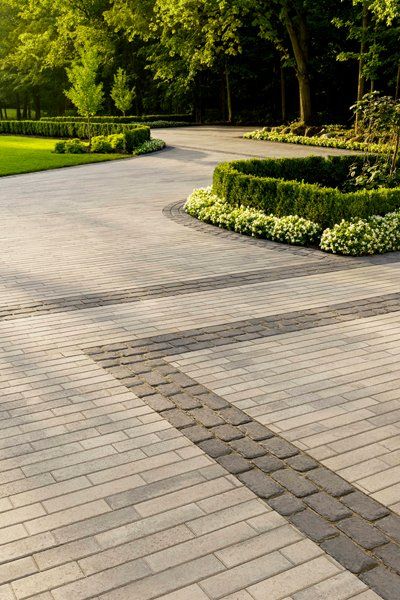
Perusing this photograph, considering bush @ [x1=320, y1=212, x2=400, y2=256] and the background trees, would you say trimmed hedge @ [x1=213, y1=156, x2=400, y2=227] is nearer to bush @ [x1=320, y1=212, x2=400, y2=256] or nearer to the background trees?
bush @ [x1=320, y1=212, x2=400, y2=256]

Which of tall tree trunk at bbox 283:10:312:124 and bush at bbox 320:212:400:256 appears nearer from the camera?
bush at bbox 320:212:400:256

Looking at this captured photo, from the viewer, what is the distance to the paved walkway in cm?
392

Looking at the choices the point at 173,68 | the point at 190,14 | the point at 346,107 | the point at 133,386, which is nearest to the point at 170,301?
the point at 133,386

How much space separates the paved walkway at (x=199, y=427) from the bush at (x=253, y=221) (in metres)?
1.03

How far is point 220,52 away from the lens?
5197 centimetres

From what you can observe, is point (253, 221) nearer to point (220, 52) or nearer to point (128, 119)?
point (128, 119)

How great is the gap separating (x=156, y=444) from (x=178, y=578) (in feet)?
5.15

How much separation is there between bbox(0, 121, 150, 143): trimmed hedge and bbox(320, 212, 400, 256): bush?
68.5 feet

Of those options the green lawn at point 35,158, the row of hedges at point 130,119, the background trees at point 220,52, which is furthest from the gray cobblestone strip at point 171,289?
the row of hedges at point 130,119

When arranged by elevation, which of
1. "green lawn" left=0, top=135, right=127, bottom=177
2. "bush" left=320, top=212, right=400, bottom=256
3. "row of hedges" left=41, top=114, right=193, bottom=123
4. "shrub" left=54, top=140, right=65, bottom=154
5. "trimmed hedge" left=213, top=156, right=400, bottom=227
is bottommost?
"bush" left=320, top=212, right=400, bottom=256

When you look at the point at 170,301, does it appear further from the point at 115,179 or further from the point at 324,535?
the point at 115,179

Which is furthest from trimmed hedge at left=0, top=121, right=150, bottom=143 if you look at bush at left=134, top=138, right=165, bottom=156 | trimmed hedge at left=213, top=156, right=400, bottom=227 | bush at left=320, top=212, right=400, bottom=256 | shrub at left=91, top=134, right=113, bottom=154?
bush at left=320, top=212, right=400, bottom=256

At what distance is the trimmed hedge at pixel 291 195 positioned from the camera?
481 inches

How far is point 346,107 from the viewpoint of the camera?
5156cm
